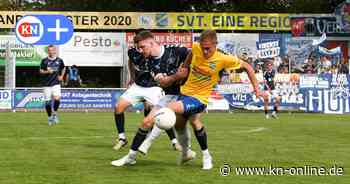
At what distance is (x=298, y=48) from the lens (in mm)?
40750

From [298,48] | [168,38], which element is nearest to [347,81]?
[298,48]

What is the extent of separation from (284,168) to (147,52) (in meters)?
2.39

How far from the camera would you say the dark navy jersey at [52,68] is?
20000mm

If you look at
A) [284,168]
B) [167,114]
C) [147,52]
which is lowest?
[284,168]

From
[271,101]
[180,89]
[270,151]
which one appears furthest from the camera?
[271,101]

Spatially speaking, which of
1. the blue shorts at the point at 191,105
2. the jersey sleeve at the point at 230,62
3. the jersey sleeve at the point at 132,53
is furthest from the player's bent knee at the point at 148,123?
the jersey sleeve at the point at 132,53

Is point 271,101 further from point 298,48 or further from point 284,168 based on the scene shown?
point 284,168

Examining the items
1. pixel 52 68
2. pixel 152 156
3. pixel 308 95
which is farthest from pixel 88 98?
pixel 152 156

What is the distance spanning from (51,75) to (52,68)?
0.24 meters

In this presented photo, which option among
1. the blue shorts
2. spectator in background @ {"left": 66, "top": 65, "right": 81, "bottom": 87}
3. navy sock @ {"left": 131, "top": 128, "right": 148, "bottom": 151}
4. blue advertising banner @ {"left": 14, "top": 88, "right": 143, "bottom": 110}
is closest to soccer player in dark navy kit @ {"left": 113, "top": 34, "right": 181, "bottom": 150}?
navy sock @ {"left": 131, "top": 128, "right": 148, "bottom": 151}

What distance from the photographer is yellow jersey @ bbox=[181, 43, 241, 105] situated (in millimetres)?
10266

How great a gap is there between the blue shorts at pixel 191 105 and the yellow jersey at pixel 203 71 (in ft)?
0.20

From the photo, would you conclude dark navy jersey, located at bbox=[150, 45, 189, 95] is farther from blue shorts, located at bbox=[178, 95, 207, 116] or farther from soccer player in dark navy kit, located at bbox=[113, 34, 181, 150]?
soccer player in dark navy kit, located at bbox=[113, 34, 181, 150]

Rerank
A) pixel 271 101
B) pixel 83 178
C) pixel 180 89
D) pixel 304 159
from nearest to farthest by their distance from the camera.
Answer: pixel 83 178 < pixel 180 89 < pixel 304 159 < pixel 271 101
